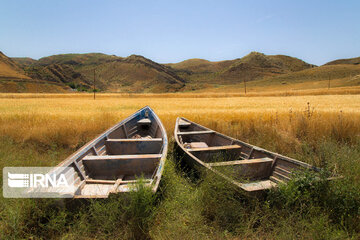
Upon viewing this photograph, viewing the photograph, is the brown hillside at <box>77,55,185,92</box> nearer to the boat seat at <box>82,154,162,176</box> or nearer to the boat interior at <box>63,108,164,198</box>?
the boat interior at <box>63,108,164,198</box>

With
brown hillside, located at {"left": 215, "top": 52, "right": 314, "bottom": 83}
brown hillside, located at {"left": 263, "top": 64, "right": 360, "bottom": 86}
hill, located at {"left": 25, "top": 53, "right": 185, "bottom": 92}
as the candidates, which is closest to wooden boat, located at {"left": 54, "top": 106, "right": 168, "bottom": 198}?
hill, located at {"left": 25, "top": 53, "right": 185, "bottom": 92}

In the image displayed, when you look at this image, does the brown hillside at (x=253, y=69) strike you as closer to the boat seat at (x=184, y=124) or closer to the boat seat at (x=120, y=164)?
the boat seat at (x=184, y=124)

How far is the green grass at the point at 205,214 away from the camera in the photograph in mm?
2664

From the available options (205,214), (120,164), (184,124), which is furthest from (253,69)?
(205,214)

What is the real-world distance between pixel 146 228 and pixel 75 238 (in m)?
1.00

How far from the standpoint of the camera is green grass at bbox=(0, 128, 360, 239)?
266cm

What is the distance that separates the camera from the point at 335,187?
3010 millimetres

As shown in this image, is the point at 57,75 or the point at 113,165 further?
the point at 57,75

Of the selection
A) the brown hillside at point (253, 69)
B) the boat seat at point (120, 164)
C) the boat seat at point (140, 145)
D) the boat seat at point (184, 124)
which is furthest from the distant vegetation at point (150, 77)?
the boat seat at point (120, 164)

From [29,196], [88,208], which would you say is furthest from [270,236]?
[29,196]

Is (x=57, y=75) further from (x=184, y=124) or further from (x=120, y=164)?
(x=120, y=164)

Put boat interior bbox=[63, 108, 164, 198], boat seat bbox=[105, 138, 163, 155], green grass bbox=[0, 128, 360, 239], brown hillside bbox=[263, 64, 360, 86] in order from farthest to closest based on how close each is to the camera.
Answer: brown hillside bbox=[263, 64, 360, 86]
boat seat bbox=[105, 138, 163, 155]
boat interior bbox=[63, 108, 164, 198]
green grass bbox=[0, 128, 360, 239]

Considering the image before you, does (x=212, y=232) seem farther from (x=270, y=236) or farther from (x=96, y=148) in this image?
(x=96, y=148)

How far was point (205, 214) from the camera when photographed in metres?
3.22
